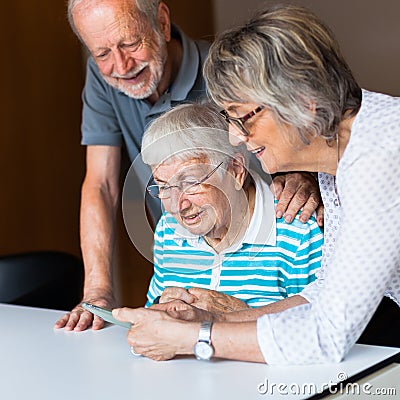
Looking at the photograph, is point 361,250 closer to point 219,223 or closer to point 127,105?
point 219,223

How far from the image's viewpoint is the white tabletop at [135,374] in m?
1.25

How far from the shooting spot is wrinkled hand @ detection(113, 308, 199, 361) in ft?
4.41

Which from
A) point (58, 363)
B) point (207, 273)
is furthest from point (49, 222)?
point (58, 363)

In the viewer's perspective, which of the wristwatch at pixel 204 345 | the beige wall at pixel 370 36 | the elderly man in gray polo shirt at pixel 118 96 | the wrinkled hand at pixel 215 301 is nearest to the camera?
the wristwatch at pixel 204 345

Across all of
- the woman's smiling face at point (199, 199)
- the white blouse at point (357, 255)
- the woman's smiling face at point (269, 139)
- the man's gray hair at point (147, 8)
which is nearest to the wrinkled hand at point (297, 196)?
the woman's smiling face at point (199, 199)

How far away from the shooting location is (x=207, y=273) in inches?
70.4

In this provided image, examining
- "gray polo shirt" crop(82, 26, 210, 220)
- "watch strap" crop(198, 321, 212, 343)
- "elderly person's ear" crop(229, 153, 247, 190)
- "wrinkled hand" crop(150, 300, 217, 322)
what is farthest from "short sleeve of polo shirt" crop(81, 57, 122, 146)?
"watch strap" crop(198, 321, 212, 343)

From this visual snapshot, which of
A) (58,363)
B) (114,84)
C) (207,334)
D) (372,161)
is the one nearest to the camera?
(372,161)

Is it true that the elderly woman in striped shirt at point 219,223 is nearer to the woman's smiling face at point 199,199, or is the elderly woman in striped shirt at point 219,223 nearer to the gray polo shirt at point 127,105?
the woman's smiling face at point 199,199

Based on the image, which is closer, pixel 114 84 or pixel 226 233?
pixel 226 233

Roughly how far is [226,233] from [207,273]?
11 cm

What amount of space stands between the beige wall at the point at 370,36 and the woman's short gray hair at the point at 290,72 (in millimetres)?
2473

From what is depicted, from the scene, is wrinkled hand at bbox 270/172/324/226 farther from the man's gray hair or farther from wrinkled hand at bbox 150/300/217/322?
the man's gray hair

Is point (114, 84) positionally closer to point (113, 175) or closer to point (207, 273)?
point (113, 175)
